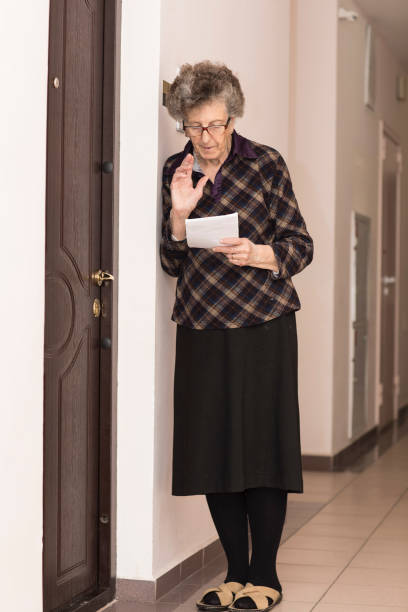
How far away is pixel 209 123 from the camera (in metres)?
2.95

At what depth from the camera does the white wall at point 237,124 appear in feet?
10.6

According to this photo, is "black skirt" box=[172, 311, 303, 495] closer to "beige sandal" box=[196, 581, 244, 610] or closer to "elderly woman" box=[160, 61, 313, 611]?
"elderly woman" box=[160, 61, 313, 611]

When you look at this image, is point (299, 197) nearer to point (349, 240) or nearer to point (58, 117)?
point (349, 240)

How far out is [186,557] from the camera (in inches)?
138

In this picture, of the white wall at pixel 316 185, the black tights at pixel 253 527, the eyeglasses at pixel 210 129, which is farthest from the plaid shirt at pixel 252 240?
the white wall at pixel 316 185

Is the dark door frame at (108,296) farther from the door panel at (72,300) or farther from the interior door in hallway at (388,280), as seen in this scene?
the interior door in hallway at (388,280)

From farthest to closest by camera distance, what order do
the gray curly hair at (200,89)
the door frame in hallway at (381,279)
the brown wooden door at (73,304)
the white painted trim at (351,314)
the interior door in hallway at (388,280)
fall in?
the interior door in hallway at (388,280)
the door frame in hallway at (381,279)
the white painted trim at (351,314)
the gray curly hair at (200,89)
the brown wooden door at (73,304)

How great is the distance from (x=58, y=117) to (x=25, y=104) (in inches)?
18.6

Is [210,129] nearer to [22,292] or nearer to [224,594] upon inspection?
[22,292]

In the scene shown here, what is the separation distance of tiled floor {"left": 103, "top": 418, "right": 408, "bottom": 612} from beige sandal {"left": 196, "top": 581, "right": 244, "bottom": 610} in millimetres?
51

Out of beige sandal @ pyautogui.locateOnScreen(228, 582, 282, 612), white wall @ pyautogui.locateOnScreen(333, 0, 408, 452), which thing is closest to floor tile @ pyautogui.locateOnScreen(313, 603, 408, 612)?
beige sandal @ pyautogui.locateOnScreen(228, 582, 282, 612)

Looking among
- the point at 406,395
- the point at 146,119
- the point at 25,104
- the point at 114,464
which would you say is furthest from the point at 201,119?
the point at 406,395

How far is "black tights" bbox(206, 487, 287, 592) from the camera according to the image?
122 inches

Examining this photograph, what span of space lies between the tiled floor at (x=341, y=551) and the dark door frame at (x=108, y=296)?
8.9 inches
